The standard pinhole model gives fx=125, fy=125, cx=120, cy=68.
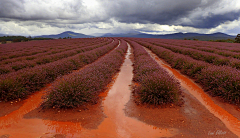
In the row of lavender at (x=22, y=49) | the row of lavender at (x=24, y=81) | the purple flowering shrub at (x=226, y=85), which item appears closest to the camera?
the purple flowering shrub at (x=226, y=85)

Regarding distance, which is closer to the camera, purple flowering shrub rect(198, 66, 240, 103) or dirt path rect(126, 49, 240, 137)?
dirt path rect(126, 49, 240, 137)

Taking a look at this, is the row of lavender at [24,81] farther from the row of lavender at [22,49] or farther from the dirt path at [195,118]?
the row of lavender at [22,49]

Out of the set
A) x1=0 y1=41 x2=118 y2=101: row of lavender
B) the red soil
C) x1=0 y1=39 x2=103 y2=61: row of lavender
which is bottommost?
the red soil

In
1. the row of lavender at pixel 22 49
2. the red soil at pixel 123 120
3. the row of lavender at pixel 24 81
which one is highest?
the row of lavender at pixel 22 49

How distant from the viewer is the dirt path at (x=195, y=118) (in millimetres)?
2836

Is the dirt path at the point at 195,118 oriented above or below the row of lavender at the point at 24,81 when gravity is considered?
below

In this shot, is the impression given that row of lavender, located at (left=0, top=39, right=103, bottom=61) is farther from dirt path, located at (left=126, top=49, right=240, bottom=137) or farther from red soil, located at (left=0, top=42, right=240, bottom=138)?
dirt path, located at (left=126, top=49, right=240, bottom=137)

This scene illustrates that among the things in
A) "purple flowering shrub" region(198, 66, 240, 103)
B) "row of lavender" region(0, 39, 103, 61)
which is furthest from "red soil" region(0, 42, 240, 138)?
"row of lavender" region(0, 39, 103, 61)

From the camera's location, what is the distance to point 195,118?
3.32 m

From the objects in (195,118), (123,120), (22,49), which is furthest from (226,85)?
(22,49)

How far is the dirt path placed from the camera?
2836 millimetres

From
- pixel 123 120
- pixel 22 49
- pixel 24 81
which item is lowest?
pixel 123 120

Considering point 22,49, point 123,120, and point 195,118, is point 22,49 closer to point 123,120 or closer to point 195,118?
point 123,120

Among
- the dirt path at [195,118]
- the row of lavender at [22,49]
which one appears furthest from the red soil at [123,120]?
the row of lavender at [22,49]
